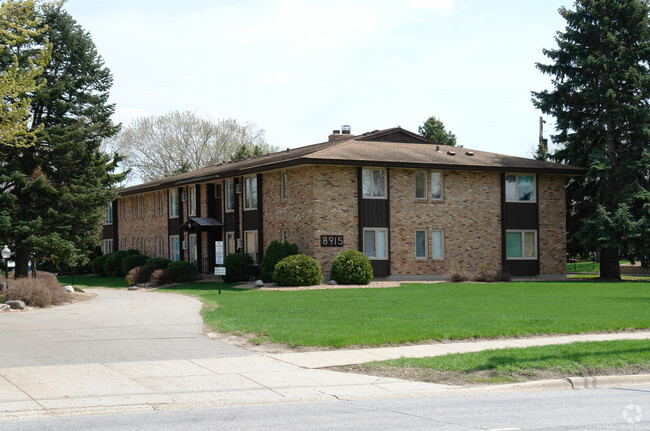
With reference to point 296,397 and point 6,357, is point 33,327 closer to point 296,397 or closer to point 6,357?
point 6,357

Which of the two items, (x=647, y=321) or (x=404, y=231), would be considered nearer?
(x=647, y=321)

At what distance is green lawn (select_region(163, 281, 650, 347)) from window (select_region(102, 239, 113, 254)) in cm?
2855

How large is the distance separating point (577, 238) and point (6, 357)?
31.5m

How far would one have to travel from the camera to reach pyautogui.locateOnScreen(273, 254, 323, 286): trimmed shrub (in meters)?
32.0

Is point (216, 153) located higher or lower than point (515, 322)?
higher

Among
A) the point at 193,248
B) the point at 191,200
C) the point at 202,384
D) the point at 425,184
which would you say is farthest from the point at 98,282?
the point at 202,384

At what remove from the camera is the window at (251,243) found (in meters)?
38.7

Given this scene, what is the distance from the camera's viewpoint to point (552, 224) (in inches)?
1555

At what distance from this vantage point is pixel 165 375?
11953 millimetres

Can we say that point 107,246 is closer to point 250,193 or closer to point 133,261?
point 133,261

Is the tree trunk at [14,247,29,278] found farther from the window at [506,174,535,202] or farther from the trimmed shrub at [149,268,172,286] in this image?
the window at [506,174,535,202]

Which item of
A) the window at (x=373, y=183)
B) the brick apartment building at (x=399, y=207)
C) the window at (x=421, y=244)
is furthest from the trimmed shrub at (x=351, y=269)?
the window at (x=421, y=244)

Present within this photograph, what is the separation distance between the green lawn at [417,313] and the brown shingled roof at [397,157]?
7.29m

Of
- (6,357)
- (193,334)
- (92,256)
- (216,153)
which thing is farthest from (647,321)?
(216,153)
